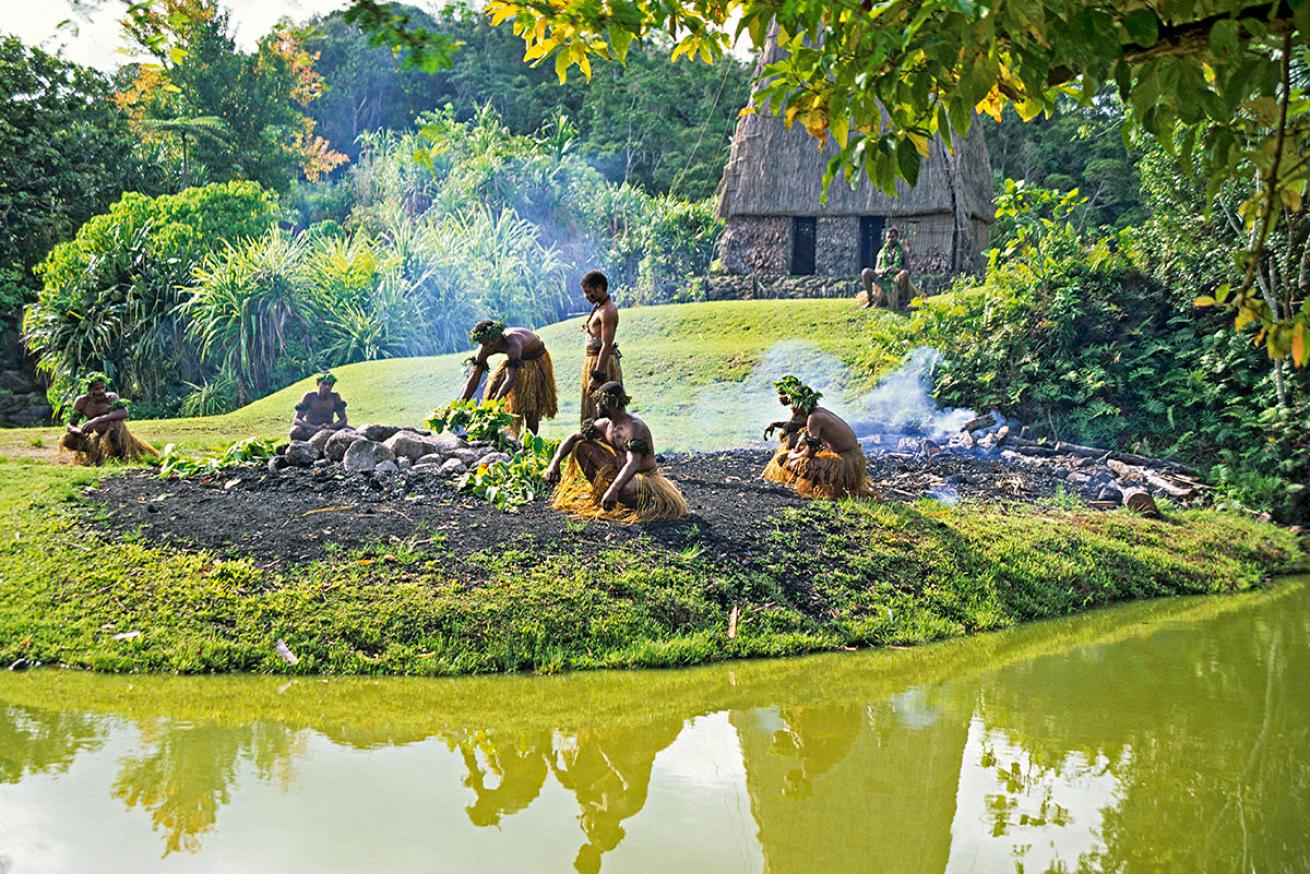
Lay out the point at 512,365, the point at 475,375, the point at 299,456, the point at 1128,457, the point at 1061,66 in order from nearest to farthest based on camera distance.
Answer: the point at 1061,66 → the point at 299,456 → the point at 512,365 → the point at 475,375 → the point at 1128,457

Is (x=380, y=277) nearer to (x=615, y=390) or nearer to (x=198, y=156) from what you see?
(x=198, y=156)

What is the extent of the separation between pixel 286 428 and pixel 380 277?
6941 mm

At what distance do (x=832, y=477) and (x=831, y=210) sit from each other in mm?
13330

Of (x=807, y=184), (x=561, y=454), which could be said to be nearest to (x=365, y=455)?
(x=561, y=454)

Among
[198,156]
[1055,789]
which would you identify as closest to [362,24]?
[1055,789]

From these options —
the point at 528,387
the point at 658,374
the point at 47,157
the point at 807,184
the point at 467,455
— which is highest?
the point at 47,157

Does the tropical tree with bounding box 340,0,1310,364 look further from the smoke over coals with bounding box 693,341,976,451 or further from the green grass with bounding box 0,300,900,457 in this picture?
the green grass with bounding box 0,300,900,457

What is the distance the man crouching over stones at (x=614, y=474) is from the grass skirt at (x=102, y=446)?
15.3 ft

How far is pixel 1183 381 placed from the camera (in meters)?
12.8

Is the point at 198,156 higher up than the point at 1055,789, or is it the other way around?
the point at 198,156

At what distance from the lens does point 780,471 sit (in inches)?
357

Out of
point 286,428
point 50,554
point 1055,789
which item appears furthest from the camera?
point 286,428

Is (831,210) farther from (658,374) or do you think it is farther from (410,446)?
(410,446)

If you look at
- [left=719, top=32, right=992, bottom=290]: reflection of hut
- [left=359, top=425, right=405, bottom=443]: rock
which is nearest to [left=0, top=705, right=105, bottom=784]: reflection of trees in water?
[left=359, top=425, right=405, bottom=443]: rock
